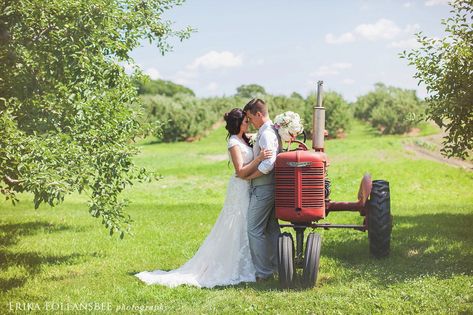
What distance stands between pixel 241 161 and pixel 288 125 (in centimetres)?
88

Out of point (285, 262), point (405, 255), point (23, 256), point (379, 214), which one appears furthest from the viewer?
point (23, 256)

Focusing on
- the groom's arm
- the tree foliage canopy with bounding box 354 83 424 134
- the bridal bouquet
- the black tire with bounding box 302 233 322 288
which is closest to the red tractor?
the black tire with bounding box 302 233 322 288

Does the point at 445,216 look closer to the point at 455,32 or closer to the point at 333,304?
the point at 455,32

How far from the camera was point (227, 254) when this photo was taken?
8477mm

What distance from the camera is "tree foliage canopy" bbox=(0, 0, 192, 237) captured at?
841cm

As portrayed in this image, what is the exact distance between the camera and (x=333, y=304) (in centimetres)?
692

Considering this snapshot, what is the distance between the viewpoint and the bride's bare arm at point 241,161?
25.9ft

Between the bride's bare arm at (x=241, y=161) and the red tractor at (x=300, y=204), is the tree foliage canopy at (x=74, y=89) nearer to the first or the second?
the bride's bare arm at (x=241, y=161)

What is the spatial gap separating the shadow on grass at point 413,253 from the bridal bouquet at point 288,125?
2230 mm

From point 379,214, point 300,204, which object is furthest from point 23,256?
point 379,214

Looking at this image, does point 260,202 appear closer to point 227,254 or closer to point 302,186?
point 302,186

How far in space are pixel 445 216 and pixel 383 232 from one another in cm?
644

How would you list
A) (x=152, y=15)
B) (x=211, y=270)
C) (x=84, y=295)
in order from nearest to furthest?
(x=84, y=295) → (x=211, y=270) → (x=152, y=15)

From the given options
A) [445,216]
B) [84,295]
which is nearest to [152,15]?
[84,295]
